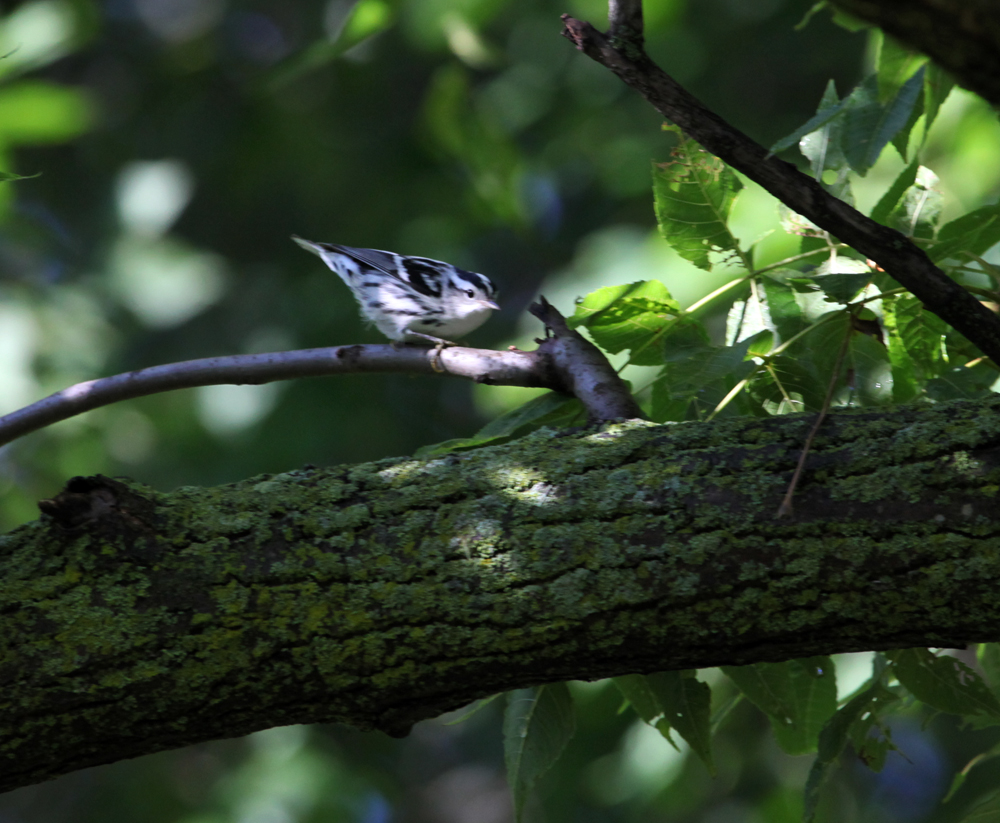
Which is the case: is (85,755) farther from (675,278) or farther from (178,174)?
(178,174)

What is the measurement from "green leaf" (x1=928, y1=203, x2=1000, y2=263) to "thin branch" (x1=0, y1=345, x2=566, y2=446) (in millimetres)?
778

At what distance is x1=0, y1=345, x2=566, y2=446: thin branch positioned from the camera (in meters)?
2.08

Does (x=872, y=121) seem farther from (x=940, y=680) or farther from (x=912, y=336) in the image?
(x=940, y=680)

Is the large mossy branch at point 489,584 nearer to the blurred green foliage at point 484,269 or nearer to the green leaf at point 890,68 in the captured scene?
the blurred green foliage at point 484,269

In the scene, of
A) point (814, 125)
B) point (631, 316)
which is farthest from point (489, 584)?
point (814, 125)

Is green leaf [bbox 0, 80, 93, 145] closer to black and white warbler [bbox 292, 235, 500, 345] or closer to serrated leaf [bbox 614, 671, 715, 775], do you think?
black and white warbler [bbox 292, 235, 500, 345]

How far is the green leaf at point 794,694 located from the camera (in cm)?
188

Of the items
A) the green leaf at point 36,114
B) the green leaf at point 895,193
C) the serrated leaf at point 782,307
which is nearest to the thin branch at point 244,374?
the serrated leaf at point 782,307

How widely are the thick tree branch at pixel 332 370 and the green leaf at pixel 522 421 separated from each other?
37 mm

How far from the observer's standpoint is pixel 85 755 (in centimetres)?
159

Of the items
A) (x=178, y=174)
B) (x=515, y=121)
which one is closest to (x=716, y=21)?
(x=515, y=121)

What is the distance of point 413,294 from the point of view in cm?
400

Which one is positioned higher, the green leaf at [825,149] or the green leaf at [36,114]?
the green leaf at [36,114]

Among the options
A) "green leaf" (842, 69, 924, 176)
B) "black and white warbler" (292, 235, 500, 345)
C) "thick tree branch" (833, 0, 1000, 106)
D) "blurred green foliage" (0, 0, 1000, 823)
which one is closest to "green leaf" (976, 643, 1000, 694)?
"blurred green foliage" (0, 0, 1000, 823)
